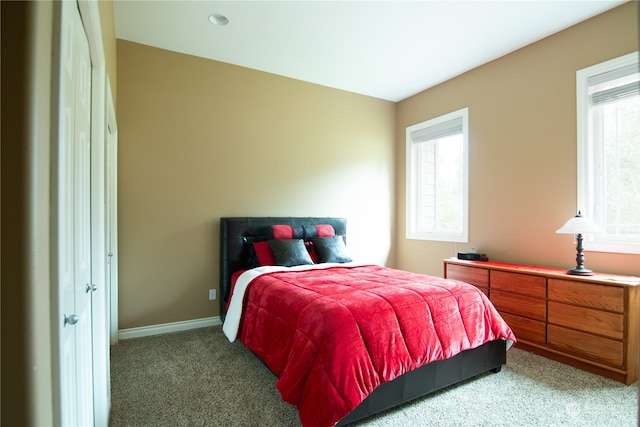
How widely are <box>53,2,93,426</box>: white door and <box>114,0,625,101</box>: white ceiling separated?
1.79m

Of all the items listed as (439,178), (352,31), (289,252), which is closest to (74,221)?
(289,252)

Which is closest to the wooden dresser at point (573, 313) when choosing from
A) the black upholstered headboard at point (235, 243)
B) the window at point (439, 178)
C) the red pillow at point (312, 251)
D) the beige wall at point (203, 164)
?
the window at point (439, 178)

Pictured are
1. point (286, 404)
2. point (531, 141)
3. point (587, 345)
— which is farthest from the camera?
point (531, 141)

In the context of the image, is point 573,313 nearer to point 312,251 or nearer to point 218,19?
point 312,251

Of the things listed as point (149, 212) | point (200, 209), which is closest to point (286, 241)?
point (200, 209)

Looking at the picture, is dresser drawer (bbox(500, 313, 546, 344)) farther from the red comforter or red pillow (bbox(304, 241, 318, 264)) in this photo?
red pillow (bbox(304, 241, 318, 264))

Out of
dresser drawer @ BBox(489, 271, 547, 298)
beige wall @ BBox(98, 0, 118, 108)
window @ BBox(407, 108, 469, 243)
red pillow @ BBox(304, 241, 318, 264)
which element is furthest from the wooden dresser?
Result: beige wall @ BBox(98, 0, 118, 108)

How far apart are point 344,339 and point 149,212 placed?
250cm

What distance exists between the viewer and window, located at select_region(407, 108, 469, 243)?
13.4ft

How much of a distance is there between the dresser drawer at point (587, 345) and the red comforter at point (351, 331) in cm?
65

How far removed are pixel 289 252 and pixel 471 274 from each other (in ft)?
6.07

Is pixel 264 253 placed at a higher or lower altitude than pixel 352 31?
lower

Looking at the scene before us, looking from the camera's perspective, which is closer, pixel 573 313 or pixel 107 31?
pixel 107 31

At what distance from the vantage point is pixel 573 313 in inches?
104
